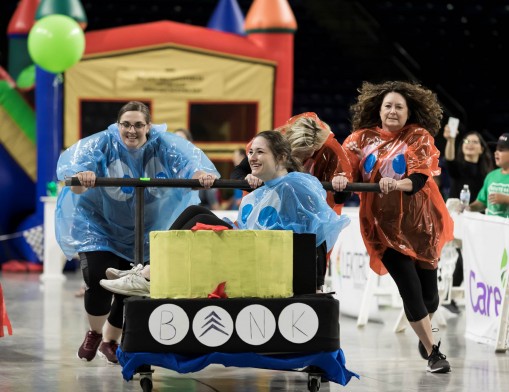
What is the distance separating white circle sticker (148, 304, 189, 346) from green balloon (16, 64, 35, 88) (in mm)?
8481

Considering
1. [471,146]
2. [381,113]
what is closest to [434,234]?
[381,113]

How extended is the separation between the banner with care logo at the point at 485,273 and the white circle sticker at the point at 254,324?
261cm

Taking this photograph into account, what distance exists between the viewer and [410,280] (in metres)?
5.95

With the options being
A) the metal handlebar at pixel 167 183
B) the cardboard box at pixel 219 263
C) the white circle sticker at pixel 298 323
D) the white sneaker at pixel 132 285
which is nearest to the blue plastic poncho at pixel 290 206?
the metal handlebar at pixel 167 183

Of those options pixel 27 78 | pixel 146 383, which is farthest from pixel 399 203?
pixel 27 78

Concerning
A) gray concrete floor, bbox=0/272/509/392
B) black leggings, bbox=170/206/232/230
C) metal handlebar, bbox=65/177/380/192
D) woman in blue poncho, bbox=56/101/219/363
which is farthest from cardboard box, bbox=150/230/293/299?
woman in blue poncho, bbox=56/101/219/363

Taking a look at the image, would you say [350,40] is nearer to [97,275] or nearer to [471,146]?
[471,146]

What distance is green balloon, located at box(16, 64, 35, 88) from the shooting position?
506 inches

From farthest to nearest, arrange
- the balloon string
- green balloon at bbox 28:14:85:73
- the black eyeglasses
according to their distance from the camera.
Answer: the balloon string
green balloon at bbox 28:14:85:73
the black eyeglasses

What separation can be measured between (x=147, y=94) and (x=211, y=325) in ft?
26.9

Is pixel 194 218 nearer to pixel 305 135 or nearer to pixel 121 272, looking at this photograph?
pixel 121 272

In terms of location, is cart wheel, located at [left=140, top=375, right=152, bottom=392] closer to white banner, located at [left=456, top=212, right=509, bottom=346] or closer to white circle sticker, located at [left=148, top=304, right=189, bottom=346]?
white circle sticker, located at [left=148, top=304, right=189, bottom=346]

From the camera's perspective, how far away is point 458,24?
1797 cm

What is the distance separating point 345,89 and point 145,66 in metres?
5.43
